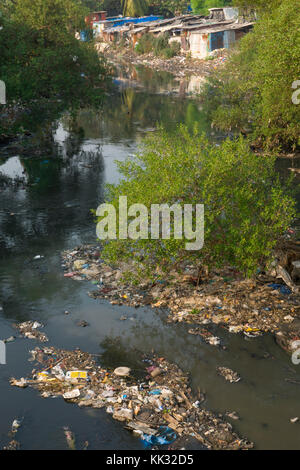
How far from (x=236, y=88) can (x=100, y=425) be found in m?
16.5

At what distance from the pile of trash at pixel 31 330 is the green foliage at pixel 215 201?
6.36 ft

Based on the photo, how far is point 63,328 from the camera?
868 centimetres

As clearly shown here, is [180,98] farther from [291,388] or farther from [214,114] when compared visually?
[291,388]

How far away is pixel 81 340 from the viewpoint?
8.34 metres

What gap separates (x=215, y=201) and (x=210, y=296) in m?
1.86

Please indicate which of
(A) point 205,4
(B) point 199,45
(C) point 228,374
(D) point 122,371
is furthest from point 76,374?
(A) point 205,4

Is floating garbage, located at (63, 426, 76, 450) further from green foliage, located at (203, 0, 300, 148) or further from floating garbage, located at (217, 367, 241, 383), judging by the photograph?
green foliage, located at (203, 0, 300, 148)

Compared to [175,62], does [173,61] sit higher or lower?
higher

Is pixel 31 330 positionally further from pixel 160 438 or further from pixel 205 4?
pixel 205 4

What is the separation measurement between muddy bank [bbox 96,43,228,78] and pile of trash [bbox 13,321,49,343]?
33401mm

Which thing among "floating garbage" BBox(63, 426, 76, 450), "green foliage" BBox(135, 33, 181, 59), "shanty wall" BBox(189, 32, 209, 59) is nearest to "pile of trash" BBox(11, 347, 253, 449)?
"floating garbage" BBox(63, 426, 76, 450)

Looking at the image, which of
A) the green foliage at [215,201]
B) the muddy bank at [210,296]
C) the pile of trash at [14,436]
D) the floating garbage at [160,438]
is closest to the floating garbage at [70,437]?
the pile of trash at [14,436]

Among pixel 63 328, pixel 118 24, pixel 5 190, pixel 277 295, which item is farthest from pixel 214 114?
pixel 118 24

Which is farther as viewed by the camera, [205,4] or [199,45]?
[205,4]
